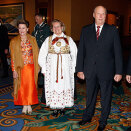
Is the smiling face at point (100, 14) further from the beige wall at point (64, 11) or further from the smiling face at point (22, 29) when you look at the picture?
the beige wall at point (64, 11)

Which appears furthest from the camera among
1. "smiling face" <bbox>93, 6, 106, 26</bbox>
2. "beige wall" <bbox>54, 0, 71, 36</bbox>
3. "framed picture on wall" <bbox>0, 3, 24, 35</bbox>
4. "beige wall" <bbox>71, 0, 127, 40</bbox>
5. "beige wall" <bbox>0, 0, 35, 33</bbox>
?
"framed picture on wall" <bbox>0, 3, 24, 35</bbox>

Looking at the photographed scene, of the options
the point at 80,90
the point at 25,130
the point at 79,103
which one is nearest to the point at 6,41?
the point at 80,90

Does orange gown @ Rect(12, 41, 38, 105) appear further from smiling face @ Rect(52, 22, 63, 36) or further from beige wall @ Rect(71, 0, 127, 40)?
beige wall @ Rect(71, 0, 127, 40)

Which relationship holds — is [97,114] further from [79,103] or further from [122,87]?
[122,87]

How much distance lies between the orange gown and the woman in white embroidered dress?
0.65 ft

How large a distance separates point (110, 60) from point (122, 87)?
98.4 inches

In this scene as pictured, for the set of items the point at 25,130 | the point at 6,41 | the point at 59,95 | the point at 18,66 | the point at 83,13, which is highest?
the point at 83,13

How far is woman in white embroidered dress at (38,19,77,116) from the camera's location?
275 cm

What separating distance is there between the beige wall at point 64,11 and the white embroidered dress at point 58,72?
430cm

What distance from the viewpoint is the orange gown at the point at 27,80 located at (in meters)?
2.88

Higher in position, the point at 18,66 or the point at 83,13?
the point at 83,13

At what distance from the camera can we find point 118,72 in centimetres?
223

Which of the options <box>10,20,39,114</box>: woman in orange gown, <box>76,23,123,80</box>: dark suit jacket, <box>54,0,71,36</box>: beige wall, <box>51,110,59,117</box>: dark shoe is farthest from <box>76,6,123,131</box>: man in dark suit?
<box>54,0,71,36</box>: beige wall

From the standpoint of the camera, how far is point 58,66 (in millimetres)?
2748
